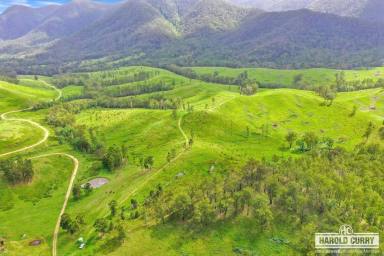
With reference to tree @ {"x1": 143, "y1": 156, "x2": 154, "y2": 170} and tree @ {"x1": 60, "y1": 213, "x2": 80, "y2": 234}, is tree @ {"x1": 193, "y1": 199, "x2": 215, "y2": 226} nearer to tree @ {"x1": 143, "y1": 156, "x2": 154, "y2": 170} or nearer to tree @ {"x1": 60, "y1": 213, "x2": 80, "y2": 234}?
tree @ {"x1": 60, "y1": 213, "x2": 80, "y2": 234}

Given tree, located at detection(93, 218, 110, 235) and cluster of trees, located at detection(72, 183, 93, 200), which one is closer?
tree, located at detection(93, 218, 110, 235)

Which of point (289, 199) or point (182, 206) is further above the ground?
point (289, 199)

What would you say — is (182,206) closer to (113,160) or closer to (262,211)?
(262,211)

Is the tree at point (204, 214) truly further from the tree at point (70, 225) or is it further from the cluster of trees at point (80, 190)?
the cluster of trees at point (80, 190)

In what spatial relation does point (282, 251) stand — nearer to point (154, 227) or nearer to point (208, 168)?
point (154, 227)

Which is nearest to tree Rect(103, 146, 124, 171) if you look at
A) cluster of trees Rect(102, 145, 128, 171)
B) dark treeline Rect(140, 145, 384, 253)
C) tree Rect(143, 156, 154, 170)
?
cluster of trees Rect(102, 145, 128, 171)

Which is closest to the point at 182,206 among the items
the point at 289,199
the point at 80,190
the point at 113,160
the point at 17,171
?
the point at 289,199
